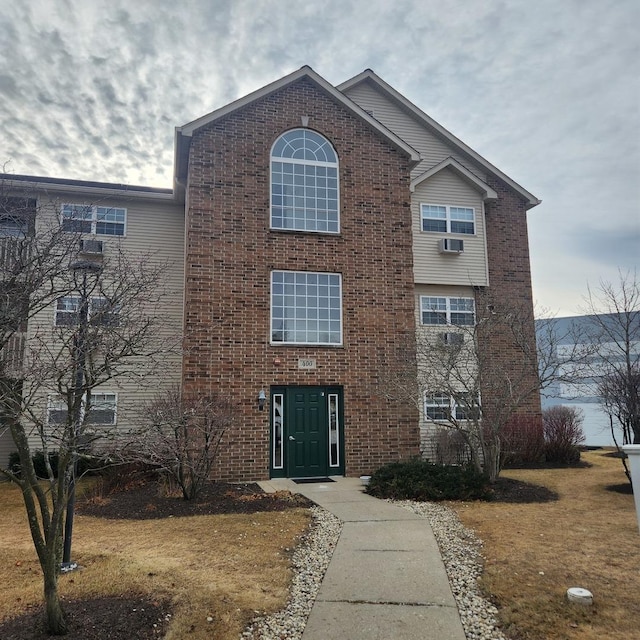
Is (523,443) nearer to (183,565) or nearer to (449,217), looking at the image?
(449,217)

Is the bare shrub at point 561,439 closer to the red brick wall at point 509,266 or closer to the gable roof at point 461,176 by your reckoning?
the red brick wall at point 509,266

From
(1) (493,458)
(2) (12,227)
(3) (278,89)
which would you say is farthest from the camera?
(3) (278,89)

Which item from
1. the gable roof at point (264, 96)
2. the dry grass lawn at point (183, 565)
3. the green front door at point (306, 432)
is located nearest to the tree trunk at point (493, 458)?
the green front door at point (306, 432)

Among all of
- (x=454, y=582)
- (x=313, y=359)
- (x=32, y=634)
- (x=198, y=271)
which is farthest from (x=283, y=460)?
(x=32, y=634)

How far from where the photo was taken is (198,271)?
488 inches

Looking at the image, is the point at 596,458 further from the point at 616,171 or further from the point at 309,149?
the point at 309,149

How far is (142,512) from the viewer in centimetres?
885

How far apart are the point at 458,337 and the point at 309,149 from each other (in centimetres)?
633

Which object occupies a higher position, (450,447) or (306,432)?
(306,432)

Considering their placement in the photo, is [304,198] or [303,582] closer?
[303,582]

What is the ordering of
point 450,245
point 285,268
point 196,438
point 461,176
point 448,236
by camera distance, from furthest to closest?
point 461,176
point 448,236
point 450,245
point 285,268
point 196,438

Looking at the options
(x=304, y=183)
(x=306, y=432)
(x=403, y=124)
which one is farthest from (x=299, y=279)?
(x=403, y=124)

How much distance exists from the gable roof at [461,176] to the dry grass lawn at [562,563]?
990cm

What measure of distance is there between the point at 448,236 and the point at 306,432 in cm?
809
